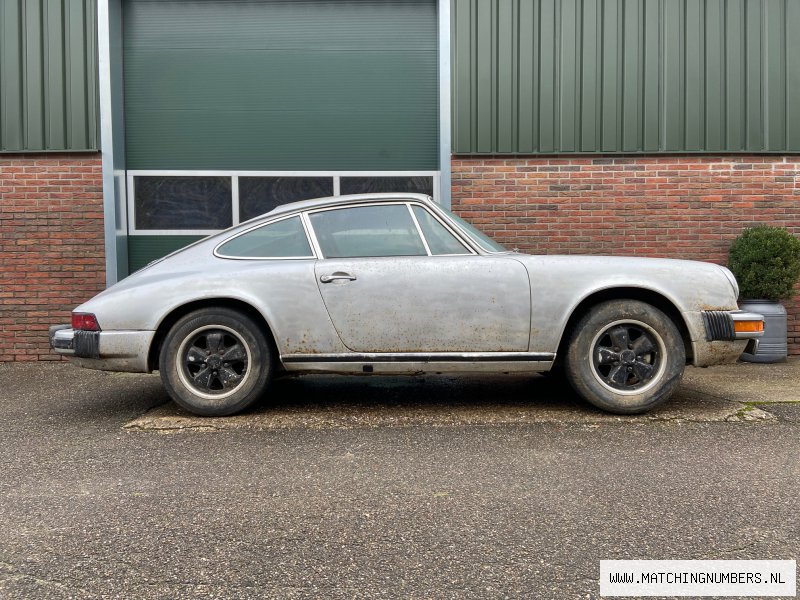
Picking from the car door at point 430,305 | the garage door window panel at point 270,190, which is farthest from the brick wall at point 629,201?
the car door at point 430,305

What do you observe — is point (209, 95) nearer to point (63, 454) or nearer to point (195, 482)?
point (63, 454)

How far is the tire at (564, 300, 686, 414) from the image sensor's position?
446 cm

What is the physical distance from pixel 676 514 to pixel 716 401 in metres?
2.50

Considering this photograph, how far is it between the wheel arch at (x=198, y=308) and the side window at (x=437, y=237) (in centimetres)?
123

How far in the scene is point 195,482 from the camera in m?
3.22

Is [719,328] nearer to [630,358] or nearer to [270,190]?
[630,358]

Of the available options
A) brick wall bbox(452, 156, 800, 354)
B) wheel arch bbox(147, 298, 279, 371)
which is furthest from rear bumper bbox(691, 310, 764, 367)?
brick wall bbox(452, 156, 800, 354)

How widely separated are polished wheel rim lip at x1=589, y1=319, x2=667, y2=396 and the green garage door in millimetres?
4177

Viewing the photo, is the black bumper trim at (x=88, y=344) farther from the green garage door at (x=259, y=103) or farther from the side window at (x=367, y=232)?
the green garage door at (x=259, y=103)

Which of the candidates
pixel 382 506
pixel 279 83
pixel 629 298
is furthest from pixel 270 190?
pixel 382 506

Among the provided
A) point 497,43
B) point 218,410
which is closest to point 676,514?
point 218,410

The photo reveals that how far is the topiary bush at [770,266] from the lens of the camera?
277 inches

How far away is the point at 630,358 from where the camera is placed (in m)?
4.49

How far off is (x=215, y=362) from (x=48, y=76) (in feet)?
15.5
